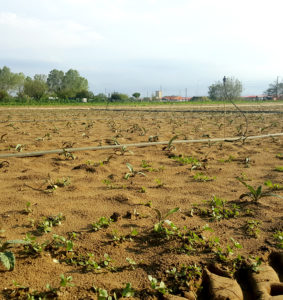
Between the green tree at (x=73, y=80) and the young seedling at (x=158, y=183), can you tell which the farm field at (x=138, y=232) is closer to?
the young seedling at (x=158, y=183)

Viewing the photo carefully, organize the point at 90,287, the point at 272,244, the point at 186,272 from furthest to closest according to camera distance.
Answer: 1. the point at 272,244
2. the point at 186,272
3. the point at 90,287

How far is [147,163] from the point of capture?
4.16m

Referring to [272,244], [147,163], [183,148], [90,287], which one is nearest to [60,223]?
[90,287]

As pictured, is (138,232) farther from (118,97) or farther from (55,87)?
(55,87)

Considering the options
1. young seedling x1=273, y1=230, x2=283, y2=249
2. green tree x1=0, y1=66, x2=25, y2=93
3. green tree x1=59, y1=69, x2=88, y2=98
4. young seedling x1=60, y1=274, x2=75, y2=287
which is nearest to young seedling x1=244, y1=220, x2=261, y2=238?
young seedling x1=273, y1=230, x2=283, y2=249

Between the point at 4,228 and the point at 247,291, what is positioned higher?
the point at 4,228

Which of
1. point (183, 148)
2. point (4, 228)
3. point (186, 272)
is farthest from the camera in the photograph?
point (183, 148)

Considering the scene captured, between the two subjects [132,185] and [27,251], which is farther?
[132,185]

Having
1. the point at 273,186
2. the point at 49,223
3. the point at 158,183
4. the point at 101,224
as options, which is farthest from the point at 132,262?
the point at 273,186

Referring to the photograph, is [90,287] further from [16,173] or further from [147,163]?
[147,163]

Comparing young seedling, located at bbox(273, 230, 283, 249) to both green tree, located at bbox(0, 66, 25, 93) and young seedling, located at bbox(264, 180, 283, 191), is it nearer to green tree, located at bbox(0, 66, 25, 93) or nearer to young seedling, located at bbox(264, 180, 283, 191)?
young seedling, located at bbox(264, 180, 283, 191)

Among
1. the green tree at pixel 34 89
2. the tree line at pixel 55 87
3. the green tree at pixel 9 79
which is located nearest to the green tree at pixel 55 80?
the tree line at pixel 55 87

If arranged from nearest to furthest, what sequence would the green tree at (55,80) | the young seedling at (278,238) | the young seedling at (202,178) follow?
the young seedling at (278,238) → the young seedling at (202,178) → the green tree at (55,80)

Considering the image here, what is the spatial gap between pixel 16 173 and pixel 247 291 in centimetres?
291
